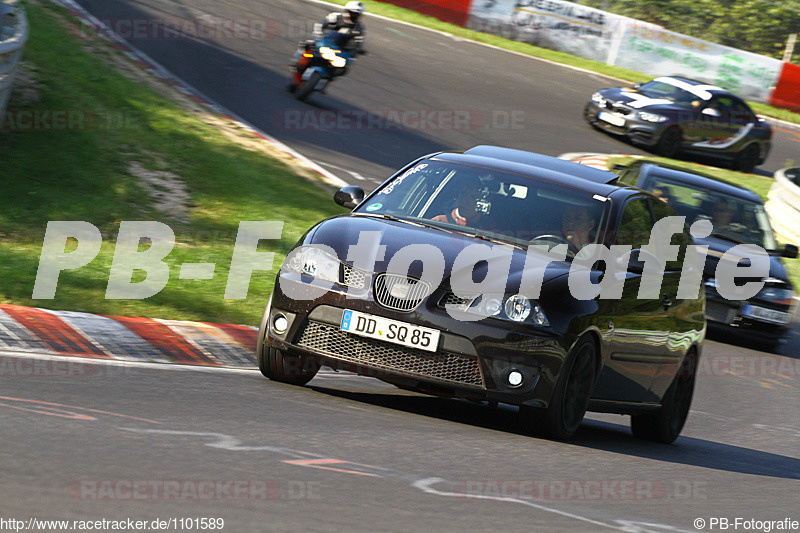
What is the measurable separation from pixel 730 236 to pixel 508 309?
298 inches

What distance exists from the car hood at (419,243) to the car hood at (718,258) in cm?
618

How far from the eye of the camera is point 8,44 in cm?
1244

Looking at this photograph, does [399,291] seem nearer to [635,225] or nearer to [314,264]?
[314,264]

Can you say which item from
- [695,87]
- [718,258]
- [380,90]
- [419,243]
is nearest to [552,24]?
[695,87]

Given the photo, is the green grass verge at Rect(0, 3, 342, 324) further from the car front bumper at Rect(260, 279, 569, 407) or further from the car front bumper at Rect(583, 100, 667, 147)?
the car front bumper at Rect(583, 100, 667, 147)

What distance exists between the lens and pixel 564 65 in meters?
29.4

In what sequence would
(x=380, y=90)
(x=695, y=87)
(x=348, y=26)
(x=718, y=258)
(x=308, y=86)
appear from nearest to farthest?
(x=718, y=258)
(x=308, y=86)
(x=348, y=26)
(x=380, y=90)
(x=695, y=87)

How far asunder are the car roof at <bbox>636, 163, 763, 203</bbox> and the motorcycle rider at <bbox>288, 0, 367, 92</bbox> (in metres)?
8.20

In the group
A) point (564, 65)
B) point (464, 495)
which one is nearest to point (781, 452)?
point (464, 495)

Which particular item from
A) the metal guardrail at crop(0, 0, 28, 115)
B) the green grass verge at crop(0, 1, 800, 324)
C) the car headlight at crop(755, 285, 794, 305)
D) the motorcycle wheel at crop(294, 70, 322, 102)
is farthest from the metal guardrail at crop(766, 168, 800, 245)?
the metal guardrail at crop(0, 0, 28, 115)

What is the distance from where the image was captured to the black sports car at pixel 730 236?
13.0m

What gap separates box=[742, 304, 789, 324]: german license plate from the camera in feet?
42.7

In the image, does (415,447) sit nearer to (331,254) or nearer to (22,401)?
(331,254)

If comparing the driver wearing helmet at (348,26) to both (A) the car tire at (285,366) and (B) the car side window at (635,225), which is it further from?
(A) the car tire at (285,366)
